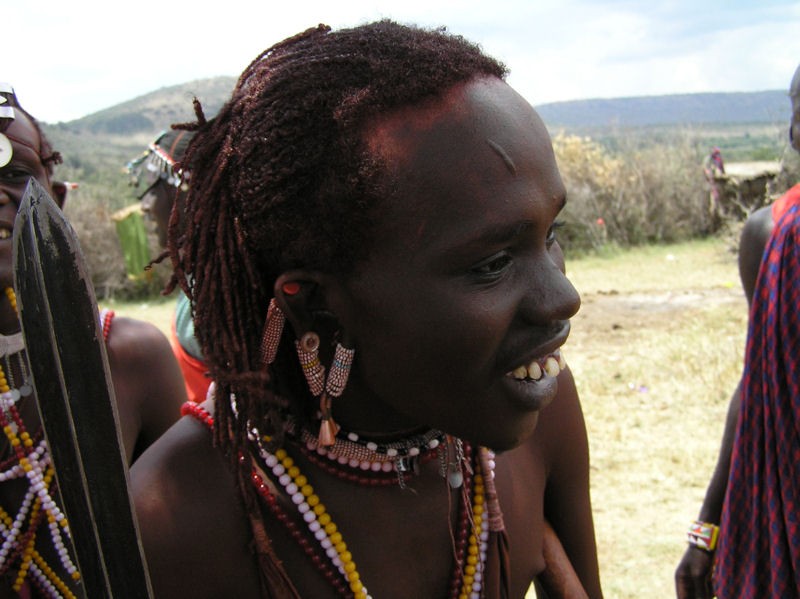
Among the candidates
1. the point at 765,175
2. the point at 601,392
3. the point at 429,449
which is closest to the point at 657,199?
the point at 765,175

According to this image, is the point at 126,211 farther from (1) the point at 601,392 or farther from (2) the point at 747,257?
(2) the point at 747,257

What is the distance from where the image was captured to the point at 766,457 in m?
2.32

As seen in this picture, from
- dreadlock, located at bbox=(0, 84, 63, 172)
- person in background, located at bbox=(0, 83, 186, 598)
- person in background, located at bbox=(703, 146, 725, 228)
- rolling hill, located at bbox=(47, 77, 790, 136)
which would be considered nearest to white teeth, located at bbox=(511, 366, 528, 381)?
person in background, located at bbox=(0, 83, 186, 598)

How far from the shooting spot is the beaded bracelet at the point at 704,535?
258 cm

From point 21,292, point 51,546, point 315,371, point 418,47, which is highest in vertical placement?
point 418,47

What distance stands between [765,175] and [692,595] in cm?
1358

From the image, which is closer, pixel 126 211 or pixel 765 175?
pixel 765 175

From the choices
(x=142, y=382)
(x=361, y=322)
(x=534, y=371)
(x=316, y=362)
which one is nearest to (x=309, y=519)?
(x=316, y=362)

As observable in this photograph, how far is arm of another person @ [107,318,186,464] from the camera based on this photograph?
2119 millimetres

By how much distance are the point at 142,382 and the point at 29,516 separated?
44 cm

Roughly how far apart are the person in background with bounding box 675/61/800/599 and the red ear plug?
1580 millimetres

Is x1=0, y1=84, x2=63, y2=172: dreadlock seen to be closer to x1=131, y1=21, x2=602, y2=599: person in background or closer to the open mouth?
x1=131, y1=21, x2=602, y2=599: person in background

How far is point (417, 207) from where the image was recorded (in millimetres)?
1231

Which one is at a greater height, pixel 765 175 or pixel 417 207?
pixel 417 207
